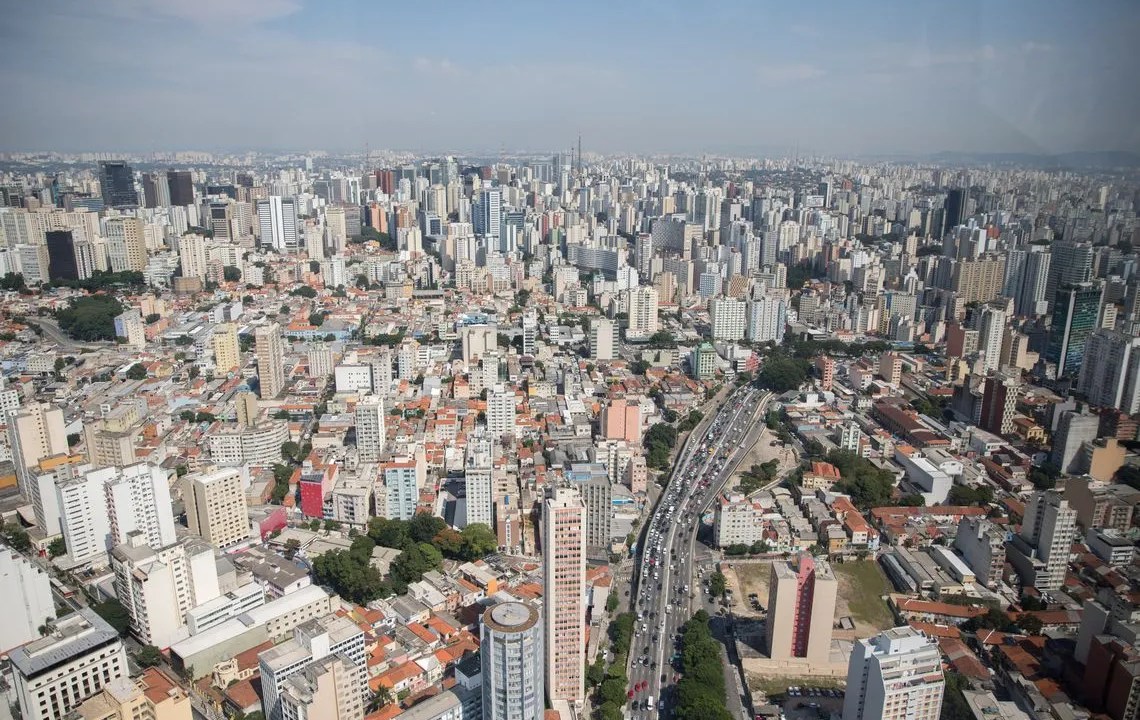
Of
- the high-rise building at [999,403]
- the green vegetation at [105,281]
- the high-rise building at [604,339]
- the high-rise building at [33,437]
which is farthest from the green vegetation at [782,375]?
the green vegetation at [105,281]

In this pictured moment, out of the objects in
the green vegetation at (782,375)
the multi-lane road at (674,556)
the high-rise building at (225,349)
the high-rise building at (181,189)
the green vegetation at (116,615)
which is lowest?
the multi-lane road at (674,556)

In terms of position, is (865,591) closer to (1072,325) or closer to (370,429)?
(370,429)

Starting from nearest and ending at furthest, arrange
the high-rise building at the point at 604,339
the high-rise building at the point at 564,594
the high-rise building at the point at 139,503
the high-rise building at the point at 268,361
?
the high-rise building at the point at 564,594 < the high-rise building at the point at 139,503 < the high-rise building at the point at 268,361 < the high-rise building at the point at 604,339

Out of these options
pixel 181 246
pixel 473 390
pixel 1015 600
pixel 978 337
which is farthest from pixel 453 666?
pixel 181 246

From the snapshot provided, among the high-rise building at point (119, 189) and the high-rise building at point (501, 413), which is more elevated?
the high-rise building at point (119, 189)

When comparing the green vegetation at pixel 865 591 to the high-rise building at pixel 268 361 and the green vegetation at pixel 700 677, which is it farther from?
the high-rise building at pixel 268 361

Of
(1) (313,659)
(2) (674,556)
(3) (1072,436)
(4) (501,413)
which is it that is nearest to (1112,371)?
(3) (1072,436)

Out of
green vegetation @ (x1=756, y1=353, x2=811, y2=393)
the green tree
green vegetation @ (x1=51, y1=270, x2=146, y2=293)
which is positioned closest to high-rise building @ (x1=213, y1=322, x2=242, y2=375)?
green vegetation @ (x1=51, y1=270, x2=146, y2=293)

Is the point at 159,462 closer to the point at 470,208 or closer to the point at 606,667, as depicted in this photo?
the point at 606,667
